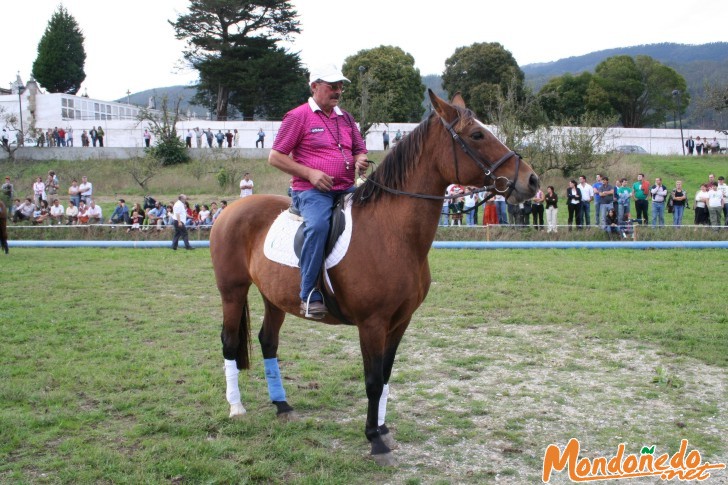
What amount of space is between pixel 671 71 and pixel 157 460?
86.4 m

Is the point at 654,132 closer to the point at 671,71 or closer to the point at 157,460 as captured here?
the point at 671,71

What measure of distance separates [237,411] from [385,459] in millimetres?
1708

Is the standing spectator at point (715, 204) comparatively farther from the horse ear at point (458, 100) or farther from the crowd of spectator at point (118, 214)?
the horse ear at point (458, 100)

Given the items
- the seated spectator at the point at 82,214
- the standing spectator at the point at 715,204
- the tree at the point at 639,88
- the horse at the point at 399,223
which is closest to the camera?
the horse at the point at 399,223

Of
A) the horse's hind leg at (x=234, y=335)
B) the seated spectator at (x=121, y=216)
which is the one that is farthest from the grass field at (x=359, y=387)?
the seated spectator at (x=121, y=216)

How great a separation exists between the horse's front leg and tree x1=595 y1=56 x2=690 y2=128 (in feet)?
236

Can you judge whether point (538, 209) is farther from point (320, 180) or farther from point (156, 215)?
point (320, 180)

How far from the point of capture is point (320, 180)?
526 centimetres

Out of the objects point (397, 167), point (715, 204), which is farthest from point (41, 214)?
point (715, 204)

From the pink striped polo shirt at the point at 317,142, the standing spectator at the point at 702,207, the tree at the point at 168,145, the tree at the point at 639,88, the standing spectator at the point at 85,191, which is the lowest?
the standing spectator at the point at 702,207

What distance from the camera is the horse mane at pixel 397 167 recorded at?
520cm

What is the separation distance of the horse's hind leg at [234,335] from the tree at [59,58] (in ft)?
260

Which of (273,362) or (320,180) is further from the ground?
(320,180)

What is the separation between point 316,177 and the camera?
5258 mm
